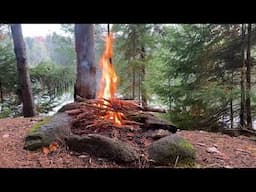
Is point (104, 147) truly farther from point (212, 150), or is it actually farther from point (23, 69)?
point (23, 69)

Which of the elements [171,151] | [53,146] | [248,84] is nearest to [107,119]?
[53,146]

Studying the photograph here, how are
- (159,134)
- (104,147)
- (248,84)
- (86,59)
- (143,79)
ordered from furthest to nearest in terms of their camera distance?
(143,79), (248,84), (86,59), (159,134), (104,147)

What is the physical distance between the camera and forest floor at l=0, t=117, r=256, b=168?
209 cm

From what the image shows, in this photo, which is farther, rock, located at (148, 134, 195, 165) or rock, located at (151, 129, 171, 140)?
rock, located at (151, 129, 171, 140)

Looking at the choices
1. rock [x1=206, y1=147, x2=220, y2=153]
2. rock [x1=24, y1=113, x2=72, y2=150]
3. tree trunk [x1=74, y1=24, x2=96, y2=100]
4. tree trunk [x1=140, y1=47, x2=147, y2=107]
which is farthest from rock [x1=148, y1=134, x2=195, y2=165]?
tree trunk [x1=140, y1=47, x2=147, y2=107]

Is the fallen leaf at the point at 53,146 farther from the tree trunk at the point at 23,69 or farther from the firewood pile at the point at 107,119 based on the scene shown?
the tree trunk at the point at 23,69

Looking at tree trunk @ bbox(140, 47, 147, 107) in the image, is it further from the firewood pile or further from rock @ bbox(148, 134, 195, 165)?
rock @ bbox(148, 134, 195, 165)

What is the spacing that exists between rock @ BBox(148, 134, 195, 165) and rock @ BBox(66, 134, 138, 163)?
0.47ft

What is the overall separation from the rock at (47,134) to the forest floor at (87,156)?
2.3 inches

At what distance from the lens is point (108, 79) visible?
8.61 ft

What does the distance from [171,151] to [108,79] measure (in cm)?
84
